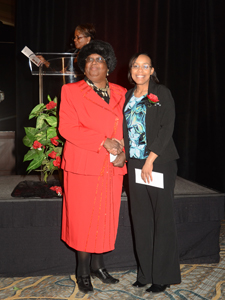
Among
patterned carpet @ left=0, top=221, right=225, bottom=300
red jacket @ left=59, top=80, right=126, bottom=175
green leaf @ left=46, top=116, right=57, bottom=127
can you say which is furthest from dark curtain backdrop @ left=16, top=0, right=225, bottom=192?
red jacket @ left=59, top=80, right=126, bottom=175

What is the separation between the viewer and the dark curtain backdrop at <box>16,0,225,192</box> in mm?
3832

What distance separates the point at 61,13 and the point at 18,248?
278 centimetres

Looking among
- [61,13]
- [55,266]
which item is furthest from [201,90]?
[55,266]

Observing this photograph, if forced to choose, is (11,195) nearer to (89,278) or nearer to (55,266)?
(55,266)

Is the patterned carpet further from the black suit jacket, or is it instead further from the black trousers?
the black suit jacket

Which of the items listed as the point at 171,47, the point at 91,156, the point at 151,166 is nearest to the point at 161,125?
the point at 151,166

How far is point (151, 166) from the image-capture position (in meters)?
1.83

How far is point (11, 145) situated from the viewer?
4582 millimetres

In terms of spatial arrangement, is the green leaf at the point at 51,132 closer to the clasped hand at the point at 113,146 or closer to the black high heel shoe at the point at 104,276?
the clasped hand at the point at 113,146

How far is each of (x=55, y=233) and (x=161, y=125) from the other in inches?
41.6

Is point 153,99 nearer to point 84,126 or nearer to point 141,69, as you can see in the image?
point 141,69

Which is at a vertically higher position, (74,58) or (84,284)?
(74,58)

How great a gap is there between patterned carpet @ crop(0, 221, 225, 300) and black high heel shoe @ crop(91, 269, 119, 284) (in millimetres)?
30

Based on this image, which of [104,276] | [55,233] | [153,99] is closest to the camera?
[153,99]
